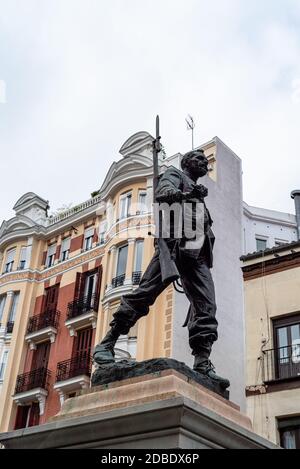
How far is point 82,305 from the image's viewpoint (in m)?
32.2

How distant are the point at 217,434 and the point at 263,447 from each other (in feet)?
2.29

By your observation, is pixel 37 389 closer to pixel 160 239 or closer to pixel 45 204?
pixel 45 204

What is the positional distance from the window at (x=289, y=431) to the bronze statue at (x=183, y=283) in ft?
48.6

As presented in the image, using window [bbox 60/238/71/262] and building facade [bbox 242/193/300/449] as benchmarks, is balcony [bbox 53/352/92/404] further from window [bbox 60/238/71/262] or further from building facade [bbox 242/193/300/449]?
building facade [bbox 242/193/300/449]

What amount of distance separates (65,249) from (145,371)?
30.5 m

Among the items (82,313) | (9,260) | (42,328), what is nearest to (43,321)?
Result: (42,328)

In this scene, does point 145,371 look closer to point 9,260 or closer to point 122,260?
point 122,260

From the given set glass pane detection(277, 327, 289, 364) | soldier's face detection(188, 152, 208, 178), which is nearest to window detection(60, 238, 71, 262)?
glass pane detection(277, 327, 289, 364)

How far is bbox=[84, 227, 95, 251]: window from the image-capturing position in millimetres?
34562

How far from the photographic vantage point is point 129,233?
30.7 meters

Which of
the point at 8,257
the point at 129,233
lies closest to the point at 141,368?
the point at 129,233

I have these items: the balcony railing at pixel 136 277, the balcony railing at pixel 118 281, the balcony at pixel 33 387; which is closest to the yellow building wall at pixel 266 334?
the balcony railing at pixel 136 277

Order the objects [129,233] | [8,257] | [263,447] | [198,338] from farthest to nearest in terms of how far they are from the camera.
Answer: [8,257], [129,233], [198,338], [263,447]

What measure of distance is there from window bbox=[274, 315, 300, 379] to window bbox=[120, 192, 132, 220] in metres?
11.9
